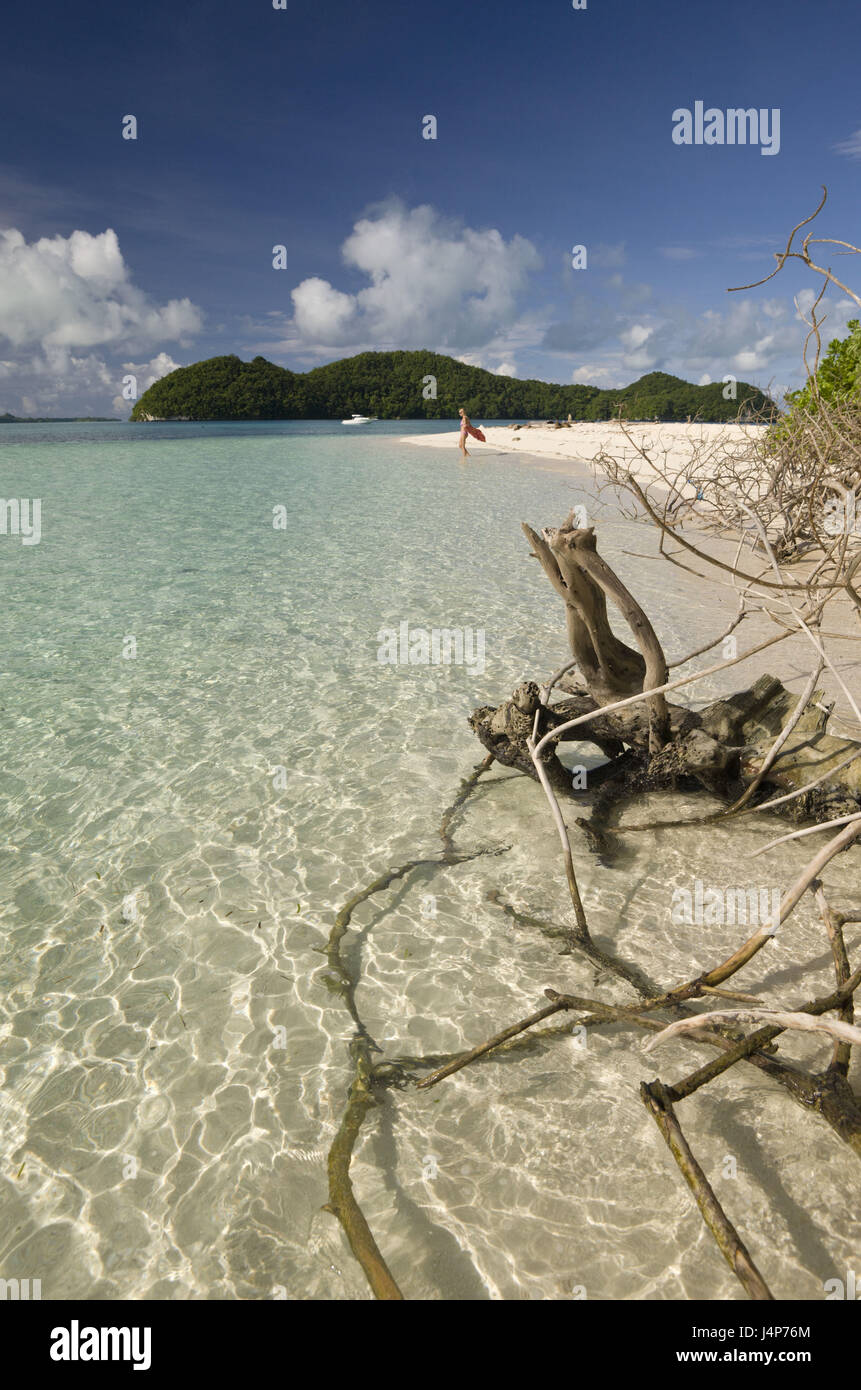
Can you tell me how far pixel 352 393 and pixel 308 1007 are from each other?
151072 millimetres

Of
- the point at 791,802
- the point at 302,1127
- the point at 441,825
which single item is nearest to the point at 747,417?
the point at 791,802

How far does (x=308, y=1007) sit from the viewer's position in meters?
3.84

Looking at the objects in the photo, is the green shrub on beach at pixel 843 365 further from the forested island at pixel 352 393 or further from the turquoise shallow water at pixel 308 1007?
the forested island at pixel 352 393

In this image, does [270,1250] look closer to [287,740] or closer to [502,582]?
[287,740]

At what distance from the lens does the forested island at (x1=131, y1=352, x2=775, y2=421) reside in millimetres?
134500

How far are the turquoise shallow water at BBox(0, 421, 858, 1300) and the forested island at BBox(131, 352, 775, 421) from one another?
131994 mm

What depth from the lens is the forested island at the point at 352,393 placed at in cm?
13450

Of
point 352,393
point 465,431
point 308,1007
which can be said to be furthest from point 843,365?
point 352,393

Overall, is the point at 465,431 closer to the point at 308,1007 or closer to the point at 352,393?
the point at 308,1007

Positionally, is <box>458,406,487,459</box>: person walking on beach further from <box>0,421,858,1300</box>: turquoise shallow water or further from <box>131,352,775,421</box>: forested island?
<box>131,352,775,421</box>: forested island

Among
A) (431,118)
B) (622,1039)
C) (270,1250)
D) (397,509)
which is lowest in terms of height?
(270,1250)

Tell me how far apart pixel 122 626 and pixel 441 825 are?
693 cm

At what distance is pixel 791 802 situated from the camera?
16.3 feet

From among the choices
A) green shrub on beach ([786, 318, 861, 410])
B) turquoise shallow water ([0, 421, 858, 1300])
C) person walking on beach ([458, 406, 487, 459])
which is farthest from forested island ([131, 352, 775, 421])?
turquoise shallow water ([0, 421, 858, 1300])
